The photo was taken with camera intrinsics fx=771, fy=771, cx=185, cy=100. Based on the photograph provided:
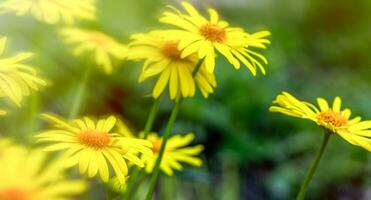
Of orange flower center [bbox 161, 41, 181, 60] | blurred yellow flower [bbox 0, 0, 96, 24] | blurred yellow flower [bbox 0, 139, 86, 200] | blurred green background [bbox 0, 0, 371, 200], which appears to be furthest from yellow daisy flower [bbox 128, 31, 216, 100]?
blurred green background [bbox 0, 0, 371, 200]

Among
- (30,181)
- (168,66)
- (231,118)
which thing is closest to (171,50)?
(168,66)

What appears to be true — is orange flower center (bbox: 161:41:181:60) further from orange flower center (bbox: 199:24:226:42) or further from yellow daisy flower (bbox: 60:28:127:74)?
yellow daisy flower (bbox: 60:28:127:74)

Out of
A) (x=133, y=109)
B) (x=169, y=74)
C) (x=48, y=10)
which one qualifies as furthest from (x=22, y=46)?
(x=169, y=74)

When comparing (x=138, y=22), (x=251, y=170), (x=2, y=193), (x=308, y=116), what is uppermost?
(x=138, y=22)

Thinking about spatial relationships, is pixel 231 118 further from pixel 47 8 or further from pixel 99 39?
pixel 47 8

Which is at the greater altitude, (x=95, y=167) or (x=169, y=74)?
(x=169, y=74)

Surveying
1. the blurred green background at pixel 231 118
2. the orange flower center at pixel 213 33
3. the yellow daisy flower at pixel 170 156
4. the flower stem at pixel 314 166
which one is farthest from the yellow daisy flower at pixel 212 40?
the blurred green background at pixel 231 118

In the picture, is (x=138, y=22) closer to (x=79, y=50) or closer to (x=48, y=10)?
(x=79, y=50)
